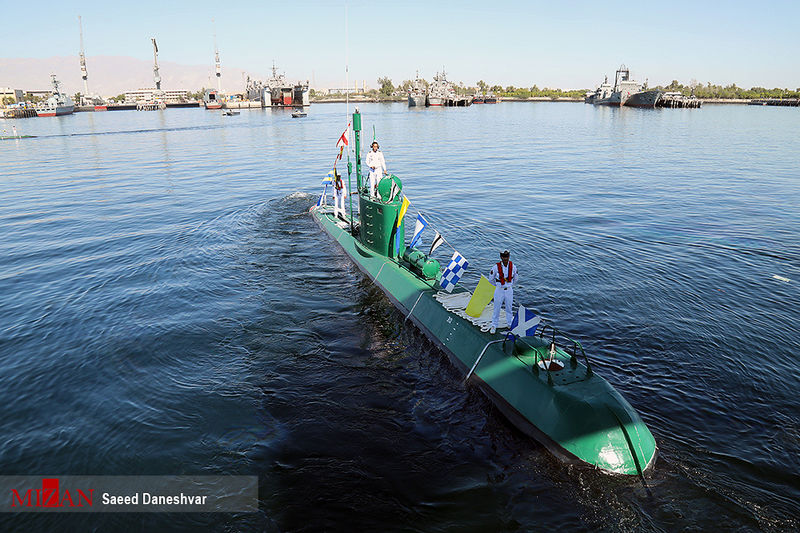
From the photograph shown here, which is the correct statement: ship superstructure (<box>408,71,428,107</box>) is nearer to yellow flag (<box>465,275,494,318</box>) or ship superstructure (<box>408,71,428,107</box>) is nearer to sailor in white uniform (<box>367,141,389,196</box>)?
sailor in white uniform (<box>367,141,389,196</box>)

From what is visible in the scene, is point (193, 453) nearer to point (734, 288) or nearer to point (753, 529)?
point (753, 529)

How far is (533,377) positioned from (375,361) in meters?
5.67

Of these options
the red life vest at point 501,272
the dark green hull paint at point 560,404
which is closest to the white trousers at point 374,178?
the dark green hull paint at point 560,404

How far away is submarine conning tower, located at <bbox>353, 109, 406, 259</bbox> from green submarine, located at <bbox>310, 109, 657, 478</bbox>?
0.17ft

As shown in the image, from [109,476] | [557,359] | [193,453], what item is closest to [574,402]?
[557,359]

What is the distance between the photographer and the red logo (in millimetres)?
10648

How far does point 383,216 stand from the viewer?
2061 cm

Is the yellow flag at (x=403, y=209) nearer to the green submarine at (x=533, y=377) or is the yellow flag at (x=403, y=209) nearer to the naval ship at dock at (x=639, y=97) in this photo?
the green submarine at (x=533, y=377)

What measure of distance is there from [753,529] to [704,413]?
3.95 metres

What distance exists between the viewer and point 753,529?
944 cm

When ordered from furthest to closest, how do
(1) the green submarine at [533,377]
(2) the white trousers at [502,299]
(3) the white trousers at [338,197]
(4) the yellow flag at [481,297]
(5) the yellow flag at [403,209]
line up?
(3) the white trousers at [338,197] < (5) the yellow flag at [403,209] < (4) the yellow flag at [481,297] < (2) the white trousers at [502,299] < (1) the green submarine at [533,377]

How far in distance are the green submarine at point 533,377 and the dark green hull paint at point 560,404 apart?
0.02m

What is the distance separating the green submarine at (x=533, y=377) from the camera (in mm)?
10781

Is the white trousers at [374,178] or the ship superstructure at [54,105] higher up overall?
the ship superstructure at [54,105]
